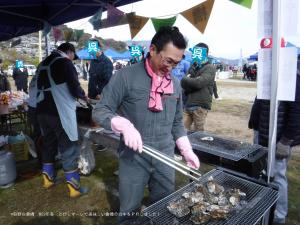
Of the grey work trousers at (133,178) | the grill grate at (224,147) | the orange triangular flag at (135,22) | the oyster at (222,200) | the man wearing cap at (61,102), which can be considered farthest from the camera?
the orange triangular flag at (135,22)

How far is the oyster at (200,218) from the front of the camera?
1476 millimetres

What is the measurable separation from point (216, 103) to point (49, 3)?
31.7 ft

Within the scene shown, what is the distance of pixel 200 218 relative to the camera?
1.48m

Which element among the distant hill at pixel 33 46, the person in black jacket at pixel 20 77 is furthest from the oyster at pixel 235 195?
the person in black jacket at pixel 20 77

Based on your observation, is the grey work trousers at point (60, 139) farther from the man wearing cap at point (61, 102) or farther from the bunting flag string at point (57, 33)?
the bunting flag string at point (57, 33)

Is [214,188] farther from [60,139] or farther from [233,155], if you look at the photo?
[60,139]

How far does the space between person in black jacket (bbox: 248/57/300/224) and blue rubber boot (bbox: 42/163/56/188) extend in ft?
9.71

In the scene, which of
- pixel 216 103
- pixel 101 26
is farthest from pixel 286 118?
pixel 216 103

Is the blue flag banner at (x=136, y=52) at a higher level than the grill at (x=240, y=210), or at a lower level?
higher

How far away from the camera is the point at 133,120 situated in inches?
75.4

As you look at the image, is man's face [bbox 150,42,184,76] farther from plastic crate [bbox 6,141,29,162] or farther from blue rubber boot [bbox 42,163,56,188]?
plastic crate [bbox 6,141,29,162]

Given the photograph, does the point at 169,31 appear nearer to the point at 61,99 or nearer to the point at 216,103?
the point at 61,99

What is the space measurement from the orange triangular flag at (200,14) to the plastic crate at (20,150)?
3.55 metres

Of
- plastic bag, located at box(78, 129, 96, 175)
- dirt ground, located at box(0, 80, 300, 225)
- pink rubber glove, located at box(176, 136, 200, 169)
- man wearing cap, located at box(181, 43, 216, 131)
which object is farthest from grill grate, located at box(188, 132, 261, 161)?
plastic bag, located at box(78, 129, 96, 175)
